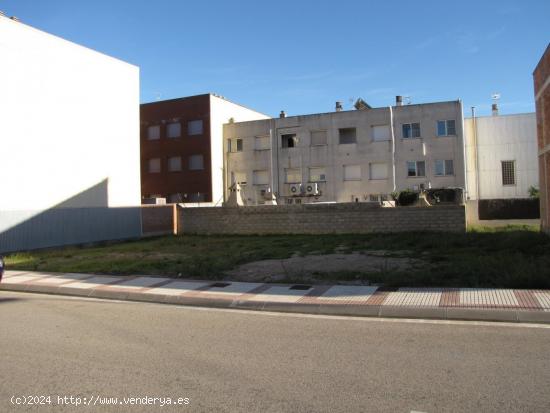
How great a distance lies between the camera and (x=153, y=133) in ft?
141

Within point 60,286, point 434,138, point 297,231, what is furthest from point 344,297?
→ point 434,138

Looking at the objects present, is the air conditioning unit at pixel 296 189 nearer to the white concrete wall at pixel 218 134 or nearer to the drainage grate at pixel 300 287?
the white concrete wall at pixel 218 134

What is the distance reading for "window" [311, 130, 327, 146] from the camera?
4020 cm

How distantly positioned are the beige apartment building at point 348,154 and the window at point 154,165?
221 inches

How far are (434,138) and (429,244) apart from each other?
22294 mm

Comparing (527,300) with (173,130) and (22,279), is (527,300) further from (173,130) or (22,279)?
(173,130)

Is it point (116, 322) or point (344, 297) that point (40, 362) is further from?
point (344, 297)

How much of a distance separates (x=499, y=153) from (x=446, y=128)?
24.8 ft

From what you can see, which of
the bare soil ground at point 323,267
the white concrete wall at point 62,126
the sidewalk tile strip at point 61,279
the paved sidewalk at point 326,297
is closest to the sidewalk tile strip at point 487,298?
the paved sidewalk at point 326,297

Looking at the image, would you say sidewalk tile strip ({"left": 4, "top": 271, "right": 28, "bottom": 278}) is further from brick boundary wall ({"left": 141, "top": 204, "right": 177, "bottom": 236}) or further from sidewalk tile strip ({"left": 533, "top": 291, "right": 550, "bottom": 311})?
brick boundary wall ({"left": 141, "top": 204, "right": 177, "bottom": 236})

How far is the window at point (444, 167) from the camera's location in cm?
3666

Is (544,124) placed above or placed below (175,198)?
above

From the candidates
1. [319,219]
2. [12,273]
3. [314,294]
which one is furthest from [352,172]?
[314,294]

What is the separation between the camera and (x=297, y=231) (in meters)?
24.6
